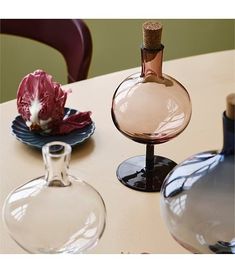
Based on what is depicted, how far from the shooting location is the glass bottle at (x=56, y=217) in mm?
757

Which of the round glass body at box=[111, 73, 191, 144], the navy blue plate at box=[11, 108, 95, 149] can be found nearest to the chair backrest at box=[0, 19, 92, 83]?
the navy blue plate at box=[11, 108, 95, 149]

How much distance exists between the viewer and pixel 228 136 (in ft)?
2.42

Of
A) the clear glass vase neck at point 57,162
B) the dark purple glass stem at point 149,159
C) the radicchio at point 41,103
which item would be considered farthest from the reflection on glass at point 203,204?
the radicchio at point 41,103

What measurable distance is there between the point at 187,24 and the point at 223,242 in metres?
1.54

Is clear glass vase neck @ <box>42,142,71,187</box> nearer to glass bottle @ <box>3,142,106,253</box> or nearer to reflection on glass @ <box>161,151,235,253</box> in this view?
glass bottle @ <box>3,142,106,253</box>

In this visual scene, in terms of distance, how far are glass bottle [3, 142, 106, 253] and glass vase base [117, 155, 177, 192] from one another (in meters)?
0.22

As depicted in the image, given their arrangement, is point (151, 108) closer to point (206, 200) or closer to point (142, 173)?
point (142, 173)

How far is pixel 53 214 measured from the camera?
757 mm

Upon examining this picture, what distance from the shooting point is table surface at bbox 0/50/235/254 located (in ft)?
2.87

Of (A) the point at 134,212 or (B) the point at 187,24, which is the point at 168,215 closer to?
(A) the point at 134,212

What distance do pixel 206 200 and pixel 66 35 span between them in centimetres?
93

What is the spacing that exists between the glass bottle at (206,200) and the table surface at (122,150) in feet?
0.20

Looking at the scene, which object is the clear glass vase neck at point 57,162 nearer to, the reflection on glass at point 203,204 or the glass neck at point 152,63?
the reflection on glass at point 203,204

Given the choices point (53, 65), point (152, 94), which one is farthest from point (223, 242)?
point (53, 65)
